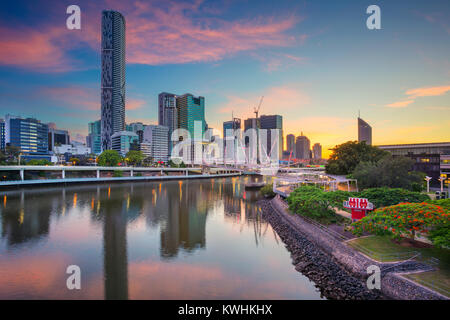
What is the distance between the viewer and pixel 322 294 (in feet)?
42.0

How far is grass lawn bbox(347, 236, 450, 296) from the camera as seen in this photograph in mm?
10918

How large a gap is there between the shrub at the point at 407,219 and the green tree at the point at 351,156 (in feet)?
116

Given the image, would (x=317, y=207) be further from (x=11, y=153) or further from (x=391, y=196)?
(x=11, y=153)

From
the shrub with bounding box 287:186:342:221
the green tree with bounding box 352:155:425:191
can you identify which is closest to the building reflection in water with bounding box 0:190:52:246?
the shrub with bounding box 287:186:342:221

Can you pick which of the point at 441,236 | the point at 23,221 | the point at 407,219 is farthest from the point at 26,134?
the point at 441,236

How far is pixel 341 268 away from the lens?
48.6 ft

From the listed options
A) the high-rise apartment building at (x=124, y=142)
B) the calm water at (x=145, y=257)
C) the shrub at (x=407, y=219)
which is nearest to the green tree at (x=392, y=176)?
the calm water at (x=145, y=257)

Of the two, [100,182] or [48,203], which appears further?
[100,182]

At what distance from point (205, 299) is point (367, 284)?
8931 millimetres

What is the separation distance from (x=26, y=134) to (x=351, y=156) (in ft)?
524

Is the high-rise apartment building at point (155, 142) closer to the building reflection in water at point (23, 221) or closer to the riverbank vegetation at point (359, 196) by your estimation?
the building reflection in water at point (23, 221)

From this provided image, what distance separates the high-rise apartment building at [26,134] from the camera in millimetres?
124062
